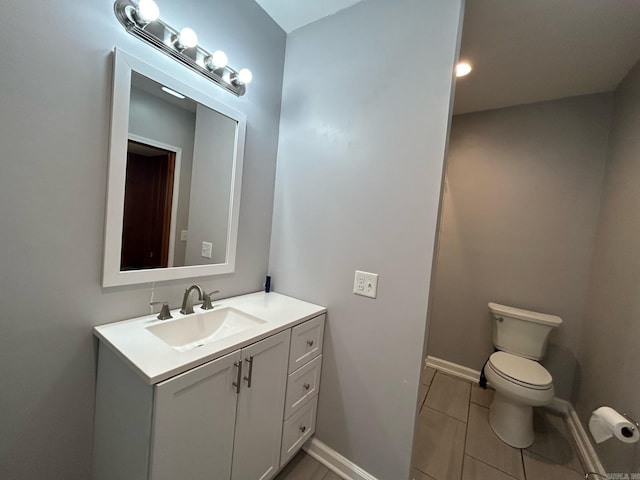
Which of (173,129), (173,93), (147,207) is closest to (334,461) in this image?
(147,207)

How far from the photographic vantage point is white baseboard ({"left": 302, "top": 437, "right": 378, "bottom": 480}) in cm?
135

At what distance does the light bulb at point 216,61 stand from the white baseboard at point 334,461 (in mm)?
2168

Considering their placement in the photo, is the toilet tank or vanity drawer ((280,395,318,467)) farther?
the toilet tank

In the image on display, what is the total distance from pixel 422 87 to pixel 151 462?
5.94ft

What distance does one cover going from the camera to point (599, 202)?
188 centimetres

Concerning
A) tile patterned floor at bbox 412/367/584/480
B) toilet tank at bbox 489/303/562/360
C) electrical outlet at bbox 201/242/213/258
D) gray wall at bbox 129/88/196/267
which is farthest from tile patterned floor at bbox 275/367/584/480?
gray wall at bbox 129/88/196/267

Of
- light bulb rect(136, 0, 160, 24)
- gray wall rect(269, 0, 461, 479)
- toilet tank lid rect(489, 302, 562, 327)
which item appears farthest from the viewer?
toilet tank lid rect(489, 302, 562, 327)

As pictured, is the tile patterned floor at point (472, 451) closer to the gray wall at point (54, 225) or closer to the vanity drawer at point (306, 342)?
the vanity drawer at point (306, 342)

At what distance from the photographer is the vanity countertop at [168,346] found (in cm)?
78

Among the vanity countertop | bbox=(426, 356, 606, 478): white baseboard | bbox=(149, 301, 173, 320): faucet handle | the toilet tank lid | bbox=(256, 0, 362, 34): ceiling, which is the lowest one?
bbox=(426, 356, 606, 478): white baseboard

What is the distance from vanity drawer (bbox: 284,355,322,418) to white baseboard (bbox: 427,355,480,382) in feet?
5.37

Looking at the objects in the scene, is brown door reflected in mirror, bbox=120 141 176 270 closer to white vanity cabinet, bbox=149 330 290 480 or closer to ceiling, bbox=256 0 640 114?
white vanity cabinet, bbox=149 330 290 480

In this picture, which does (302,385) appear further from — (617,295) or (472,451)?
(617,295)

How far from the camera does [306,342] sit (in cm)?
135
